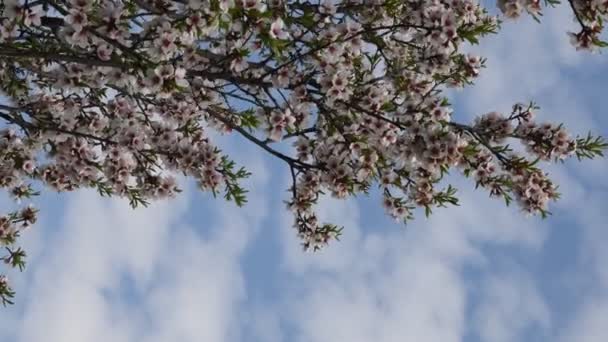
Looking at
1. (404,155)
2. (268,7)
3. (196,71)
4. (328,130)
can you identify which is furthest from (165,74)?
(404,155)

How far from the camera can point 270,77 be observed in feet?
29.7

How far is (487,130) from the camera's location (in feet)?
28.3

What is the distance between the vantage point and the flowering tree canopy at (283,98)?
7.40 meters

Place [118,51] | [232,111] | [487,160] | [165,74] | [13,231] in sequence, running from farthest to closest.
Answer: [13,231] → [232,111] → [487,160] → [118,51] → [165,74]

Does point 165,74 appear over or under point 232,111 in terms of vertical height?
under

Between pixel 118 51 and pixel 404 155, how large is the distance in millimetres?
3364

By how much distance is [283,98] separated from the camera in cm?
870

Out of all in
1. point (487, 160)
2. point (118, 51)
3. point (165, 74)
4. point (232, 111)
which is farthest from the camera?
point (232, 111)

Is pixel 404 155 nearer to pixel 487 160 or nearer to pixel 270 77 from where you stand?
pixel 487 160

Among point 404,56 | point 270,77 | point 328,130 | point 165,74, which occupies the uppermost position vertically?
point 404,56

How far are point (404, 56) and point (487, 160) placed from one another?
214 centimetres

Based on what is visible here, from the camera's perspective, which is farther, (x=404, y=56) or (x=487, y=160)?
(x=404, y=56)

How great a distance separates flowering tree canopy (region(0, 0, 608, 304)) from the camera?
740 centimetres

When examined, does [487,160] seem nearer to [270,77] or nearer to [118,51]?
[270,77]
